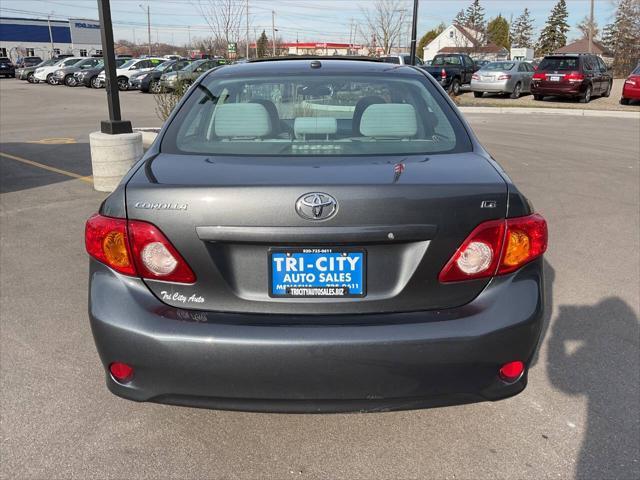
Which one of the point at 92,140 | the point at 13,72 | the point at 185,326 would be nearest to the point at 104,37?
the point at 92,140

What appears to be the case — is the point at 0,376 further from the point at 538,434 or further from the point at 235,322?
the point at 538,434

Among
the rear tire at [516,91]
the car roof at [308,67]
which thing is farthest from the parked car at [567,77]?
the car roof at [308,67]

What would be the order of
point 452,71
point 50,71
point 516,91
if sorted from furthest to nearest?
point 50,71 → point 452,71 → point 516,91

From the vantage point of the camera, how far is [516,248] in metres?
2.32

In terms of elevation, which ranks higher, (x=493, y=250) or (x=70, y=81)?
(x=493, y=250)

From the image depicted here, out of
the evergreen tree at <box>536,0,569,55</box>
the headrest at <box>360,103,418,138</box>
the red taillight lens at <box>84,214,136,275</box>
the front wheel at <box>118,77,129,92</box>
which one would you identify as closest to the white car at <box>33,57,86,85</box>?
the front wheel at <box>118,77,129,92</box>

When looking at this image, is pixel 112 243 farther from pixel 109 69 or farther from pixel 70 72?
pixel 70 72

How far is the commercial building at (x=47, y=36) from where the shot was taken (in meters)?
81.8

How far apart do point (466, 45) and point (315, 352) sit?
7889 centimetres

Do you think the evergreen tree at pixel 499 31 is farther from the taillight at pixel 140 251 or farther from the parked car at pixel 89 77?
the taillight at pixel 140 251

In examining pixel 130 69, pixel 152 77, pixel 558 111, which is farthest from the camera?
pixel 130 69

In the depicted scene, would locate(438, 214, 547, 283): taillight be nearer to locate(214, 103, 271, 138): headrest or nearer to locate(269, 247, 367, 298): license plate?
locate(269, 247, 367, 298): license plate

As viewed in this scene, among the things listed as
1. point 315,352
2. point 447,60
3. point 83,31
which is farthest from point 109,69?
point 83,31

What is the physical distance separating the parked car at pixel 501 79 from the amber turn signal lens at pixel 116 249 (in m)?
24.2
